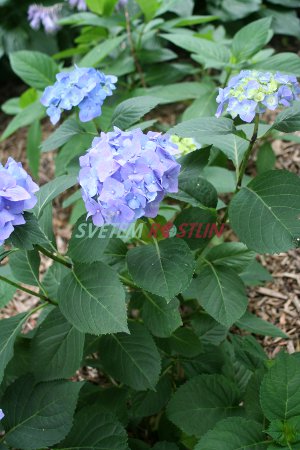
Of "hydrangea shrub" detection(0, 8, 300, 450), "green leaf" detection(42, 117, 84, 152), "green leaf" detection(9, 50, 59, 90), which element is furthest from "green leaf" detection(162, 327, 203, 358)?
"green leaf" detection(9, 50, 59, 90)

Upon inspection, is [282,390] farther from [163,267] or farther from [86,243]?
[86,243]

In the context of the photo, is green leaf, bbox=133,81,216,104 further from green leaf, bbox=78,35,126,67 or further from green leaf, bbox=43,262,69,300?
green leaf, bbox=43,262,69,300

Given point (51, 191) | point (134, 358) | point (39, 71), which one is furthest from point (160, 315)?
point (39, 71)

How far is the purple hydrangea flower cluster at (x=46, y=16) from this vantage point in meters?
3.69

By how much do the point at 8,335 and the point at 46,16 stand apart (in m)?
2.73

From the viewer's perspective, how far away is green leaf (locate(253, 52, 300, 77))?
93.0 inches

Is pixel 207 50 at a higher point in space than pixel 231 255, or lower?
higher

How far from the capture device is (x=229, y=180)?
7.23 ft

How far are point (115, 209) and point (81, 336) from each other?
49cm

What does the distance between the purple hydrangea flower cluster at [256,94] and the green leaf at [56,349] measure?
2.44 ft

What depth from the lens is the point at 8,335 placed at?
60.7 inches

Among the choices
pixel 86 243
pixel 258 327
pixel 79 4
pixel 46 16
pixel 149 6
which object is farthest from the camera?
pixel 46 16

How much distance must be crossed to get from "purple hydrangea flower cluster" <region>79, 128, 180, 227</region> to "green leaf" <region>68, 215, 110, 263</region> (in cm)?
9

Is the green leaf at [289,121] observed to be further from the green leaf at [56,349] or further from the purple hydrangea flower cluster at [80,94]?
the green leaf at [56,349]
